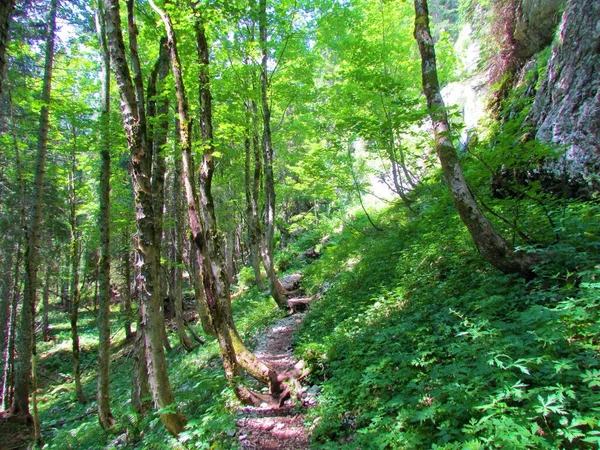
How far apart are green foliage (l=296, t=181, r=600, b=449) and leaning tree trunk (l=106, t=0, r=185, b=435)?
2098 millimetres

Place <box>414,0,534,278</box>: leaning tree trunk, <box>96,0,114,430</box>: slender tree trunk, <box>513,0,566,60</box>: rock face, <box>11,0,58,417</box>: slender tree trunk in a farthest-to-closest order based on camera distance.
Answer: <box>513,0,566,60</box>: rock face, <box>11,0,58,417</box>: slender tree trunk, <box>96,0,114,430</box>: slender tree trunk, <box>414,0,534,278</box>: leaning tree trunk

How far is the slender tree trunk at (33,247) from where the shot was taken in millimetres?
8492

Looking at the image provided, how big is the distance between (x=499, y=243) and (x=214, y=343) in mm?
8511

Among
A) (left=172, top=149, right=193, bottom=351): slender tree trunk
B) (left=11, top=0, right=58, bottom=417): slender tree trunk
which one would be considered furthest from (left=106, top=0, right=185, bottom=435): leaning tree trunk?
(left=172, top=149, right=193, bottom=351): slender tree trunk

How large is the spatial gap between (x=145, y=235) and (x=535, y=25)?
36.5ft

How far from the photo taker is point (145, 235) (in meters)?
4.46

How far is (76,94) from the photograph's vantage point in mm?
13938

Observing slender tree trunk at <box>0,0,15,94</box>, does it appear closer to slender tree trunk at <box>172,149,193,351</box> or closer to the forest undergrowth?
the forest undergrowth

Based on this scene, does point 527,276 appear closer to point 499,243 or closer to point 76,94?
point 499,243

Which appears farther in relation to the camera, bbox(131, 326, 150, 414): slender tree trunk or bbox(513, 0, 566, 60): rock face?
bbox(513, 0, 566, 60): rock face

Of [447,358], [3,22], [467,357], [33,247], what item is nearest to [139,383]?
[33,247]

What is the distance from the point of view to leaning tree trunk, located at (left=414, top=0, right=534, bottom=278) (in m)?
4.67

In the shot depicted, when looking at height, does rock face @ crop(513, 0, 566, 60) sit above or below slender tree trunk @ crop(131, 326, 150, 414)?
above

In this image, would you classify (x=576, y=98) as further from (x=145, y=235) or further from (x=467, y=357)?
(x=145, y=235)
